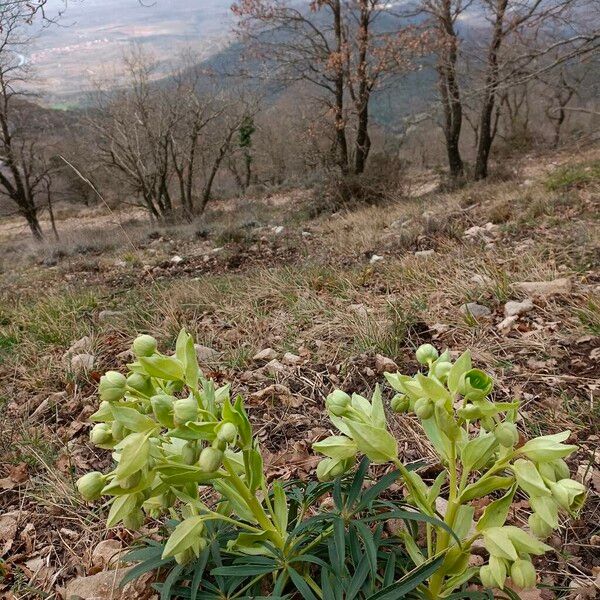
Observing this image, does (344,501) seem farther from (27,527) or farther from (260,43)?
(260,43)

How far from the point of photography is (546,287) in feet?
10.1

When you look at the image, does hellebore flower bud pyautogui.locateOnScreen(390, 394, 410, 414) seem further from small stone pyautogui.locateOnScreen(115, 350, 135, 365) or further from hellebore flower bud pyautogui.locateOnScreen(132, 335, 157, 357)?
small stone pyautogui.locateOnScreen(115, 350, 135, 365)

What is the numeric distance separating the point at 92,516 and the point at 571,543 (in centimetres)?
156

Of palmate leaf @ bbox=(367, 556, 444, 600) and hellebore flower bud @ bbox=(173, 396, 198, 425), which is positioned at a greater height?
hellebore flower bud @ bbox=(173, 396, 198, 425)

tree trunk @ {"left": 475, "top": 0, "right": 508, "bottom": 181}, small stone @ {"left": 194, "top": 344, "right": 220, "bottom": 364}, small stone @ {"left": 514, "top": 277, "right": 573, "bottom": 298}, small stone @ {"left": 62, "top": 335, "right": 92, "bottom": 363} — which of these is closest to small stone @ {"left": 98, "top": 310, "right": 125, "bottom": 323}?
small stone @ {"left": 62, "top": 335, "right": 92, "bottom": 363}

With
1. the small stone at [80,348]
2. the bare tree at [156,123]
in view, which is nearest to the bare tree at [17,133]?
the bare tree at [156,123]

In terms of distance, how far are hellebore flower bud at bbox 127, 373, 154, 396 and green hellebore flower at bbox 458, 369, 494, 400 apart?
57 cm

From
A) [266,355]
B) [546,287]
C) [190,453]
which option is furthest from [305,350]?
[190,453]

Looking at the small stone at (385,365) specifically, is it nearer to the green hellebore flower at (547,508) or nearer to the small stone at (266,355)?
the small stone at (266,355)

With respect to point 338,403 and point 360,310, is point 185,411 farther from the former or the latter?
point 360,310

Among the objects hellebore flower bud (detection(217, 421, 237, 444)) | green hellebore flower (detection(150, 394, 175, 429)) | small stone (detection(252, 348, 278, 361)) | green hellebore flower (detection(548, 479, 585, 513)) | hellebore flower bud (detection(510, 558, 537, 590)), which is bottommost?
small stone (detection(252, 348, 278, 361))

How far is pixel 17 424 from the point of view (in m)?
2.40

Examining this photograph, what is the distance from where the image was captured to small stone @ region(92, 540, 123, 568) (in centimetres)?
152

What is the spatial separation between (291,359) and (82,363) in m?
1.26
